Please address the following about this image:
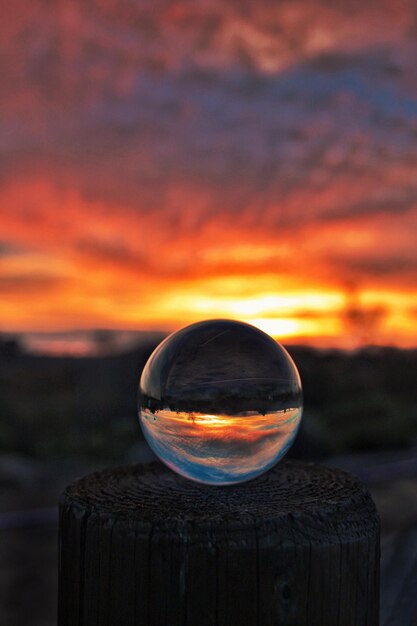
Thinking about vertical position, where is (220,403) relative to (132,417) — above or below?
above

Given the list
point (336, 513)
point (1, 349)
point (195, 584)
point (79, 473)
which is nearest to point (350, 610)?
point (336, 513)

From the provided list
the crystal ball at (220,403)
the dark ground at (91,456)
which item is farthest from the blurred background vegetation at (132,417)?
the crystal ball at (220,403)

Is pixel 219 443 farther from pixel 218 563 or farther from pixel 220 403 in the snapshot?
pixel 218 563

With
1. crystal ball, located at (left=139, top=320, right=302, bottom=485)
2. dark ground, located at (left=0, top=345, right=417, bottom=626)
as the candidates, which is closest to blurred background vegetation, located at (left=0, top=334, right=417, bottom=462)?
dark ground, located at (left=0, top=345, right=417, bottom=626)

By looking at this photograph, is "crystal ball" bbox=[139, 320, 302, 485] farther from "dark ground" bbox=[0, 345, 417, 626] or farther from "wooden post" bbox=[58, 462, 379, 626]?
"dark ground" bbox=[0, 345, 417, 626]

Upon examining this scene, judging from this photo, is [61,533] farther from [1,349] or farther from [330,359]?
[1,349]

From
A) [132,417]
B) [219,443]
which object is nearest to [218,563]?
[219,443]
